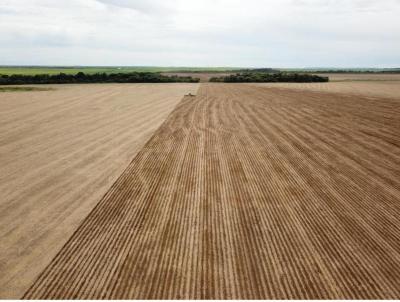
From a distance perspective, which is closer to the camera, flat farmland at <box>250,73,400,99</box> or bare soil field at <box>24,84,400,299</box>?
bare soil field at <box>24,84,400,299</box>

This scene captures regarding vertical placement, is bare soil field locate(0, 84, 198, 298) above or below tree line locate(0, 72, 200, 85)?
above

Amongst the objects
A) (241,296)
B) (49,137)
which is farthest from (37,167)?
(241,296)

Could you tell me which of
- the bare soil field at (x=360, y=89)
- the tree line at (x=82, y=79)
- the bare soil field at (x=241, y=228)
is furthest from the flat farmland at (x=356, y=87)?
the bare soil field at (x=241, y=228)

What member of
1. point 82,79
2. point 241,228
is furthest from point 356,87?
point 241,228

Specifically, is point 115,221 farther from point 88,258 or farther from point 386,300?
point 386,300

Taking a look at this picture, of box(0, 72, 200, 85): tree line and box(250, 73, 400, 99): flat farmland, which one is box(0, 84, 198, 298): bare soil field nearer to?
box(250, 73, 400, 99): flat farmland

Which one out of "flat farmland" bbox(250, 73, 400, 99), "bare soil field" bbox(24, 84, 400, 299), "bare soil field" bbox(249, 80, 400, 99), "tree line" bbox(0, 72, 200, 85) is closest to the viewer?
"bare soil field" bbox(24, 84, 400, 299)

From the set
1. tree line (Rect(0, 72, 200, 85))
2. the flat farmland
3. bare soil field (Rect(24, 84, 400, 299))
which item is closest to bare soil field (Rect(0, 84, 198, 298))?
bare soil field (Rect(24, 84, 400, 299))
